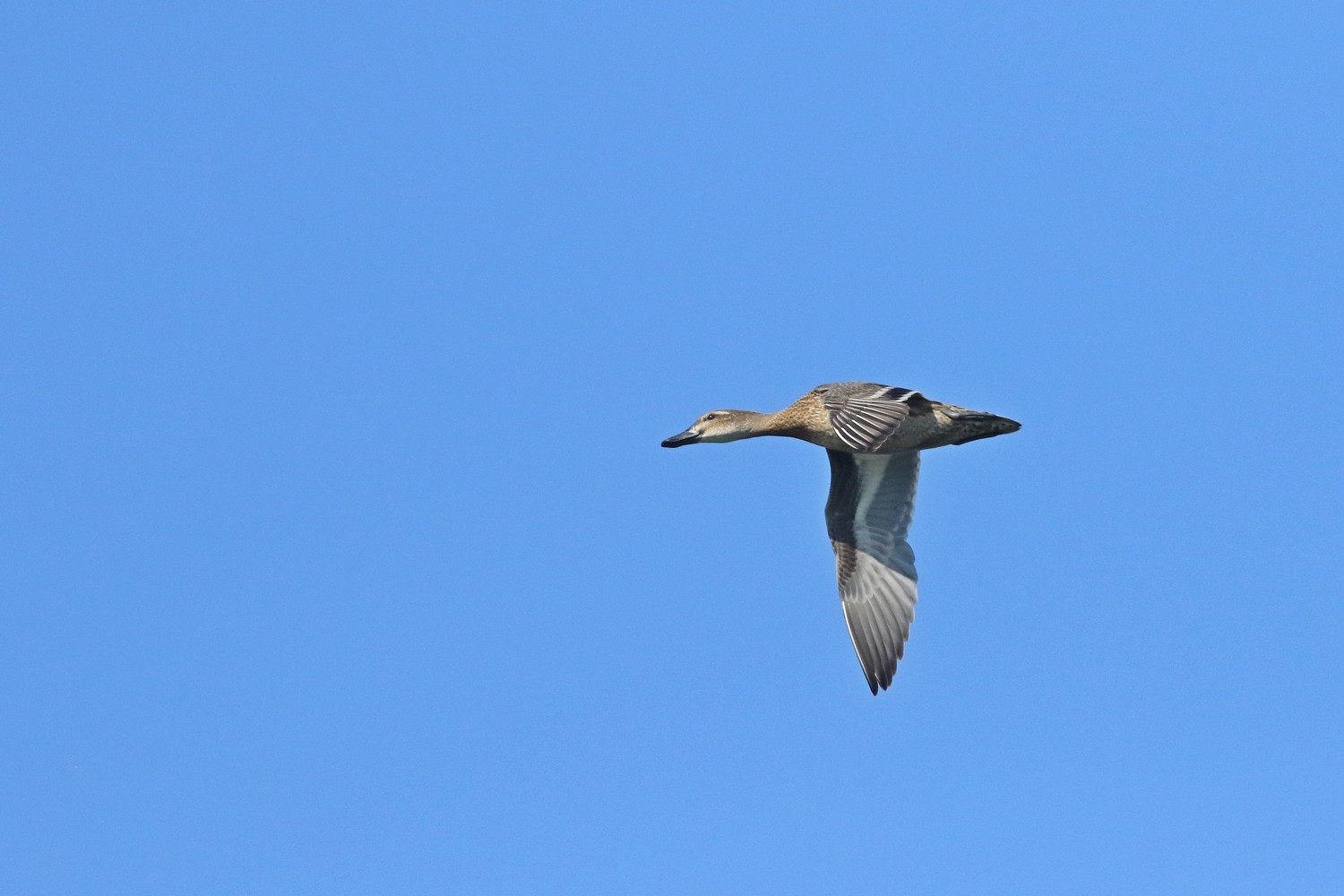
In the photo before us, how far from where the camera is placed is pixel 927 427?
18.0 metres

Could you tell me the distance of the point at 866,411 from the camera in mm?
16641

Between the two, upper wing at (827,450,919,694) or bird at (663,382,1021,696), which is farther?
upper wing at (827,450,919,694)

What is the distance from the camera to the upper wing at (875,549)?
18625mm

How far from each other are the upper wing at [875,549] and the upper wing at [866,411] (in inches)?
64.8

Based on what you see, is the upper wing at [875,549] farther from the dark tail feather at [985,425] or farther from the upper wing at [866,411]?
the upper wing at [866,411]

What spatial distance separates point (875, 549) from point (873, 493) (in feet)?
2.35

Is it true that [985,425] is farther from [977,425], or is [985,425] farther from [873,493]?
[873,493]

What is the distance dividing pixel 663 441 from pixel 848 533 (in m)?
2.67

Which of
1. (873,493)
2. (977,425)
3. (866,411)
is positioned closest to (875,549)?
(873,493)

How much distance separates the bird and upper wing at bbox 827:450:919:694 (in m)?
0.01

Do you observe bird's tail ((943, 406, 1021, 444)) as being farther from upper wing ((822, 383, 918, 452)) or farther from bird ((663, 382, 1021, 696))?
upper wing ((822, 383, 918, 452))

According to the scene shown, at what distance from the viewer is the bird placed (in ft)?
59.4

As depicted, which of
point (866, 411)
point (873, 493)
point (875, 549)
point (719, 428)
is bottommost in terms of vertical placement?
point (875, 549)

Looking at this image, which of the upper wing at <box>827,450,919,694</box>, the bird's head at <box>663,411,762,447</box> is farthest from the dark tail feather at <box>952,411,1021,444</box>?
the bird's head at <box>663,411,762,447</box>
